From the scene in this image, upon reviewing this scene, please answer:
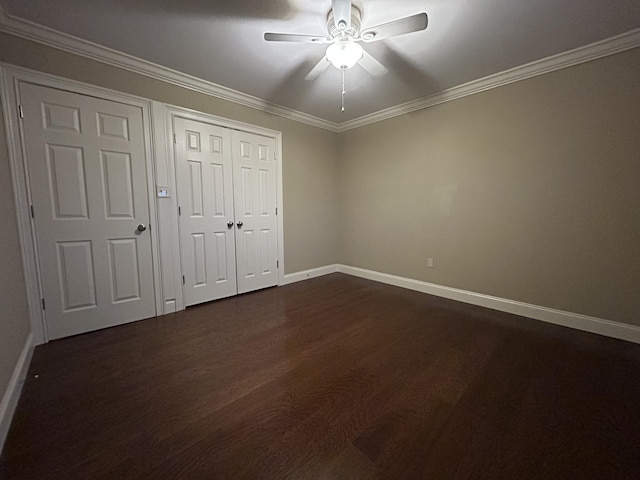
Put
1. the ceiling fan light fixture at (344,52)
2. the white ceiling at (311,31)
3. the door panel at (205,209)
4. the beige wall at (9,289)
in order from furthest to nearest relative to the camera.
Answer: the door panel at (205,209), the ceiling fan light fixture at (344,52), the white ceiling at (311,31), the beige wall at (9,289)

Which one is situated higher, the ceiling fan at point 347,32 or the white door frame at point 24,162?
the ceiling fan at point 347,32

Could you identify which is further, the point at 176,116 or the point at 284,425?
the point at 176,116

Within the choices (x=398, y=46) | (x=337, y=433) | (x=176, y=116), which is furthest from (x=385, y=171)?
(x=337, y=433)

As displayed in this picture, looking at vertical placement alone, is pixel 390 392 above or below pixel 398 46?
below

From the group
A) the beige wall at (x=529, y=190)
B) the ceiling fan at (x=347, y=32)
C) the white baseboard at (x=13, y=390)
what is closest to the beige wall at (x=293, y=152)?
the beige wall at (x=529, y=190)

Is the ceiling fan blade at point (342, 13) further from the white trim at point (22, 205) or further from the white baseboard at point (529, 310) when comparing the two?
the white baseboard at point (529, 310)

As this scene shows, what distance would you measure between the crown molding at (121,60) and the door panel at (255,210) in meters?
0.42

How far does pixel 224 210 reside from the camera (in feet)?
10.3

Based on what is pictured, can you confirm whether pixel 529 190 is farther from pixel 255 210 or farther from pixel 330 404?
pixel 255 210

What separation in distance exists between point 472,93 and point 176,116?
3296mm

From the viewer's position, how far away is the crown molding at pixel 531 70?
207 centimetres

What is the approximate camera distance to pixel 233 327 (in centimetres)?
245

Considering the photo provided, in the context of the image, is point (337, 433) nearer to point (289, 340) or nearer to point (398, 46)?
point (289, 340)

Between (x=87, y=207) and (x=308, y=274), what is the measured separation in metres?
2.81
